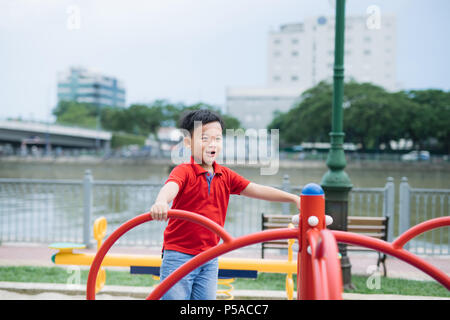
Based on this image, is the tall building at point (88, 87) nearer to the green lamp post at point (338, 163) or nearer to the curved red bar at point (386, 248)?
the green lamp post at point (338, 163)

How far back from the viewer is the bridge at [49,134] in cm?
5300

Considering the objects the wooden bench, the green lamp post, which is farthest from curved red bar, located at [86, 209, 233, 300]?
the wooden bench

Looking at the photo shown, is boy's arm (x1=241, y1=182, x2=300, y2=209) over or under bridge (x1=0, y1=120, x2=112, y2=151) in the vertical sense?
under

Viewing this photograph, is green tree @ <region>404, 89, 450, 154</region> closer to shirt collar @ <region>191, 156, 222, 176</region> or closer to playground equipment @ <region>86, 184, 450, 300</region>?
shirt collar @ <region>191, 156, 222, 176</region>

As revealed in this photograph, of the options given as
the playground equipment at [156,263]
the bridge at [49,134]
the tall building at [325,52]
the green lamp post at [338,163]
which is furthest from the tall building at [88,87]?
the playground equipment at [156,263]

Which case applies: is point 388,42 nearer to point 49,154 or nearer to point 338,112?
point 49,154

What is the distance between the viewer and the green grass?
5383 mm

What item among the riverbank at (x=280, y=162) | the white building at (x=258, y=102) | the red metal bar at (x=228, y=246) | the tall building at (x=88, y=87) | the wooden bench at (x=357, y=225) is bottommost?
the riverbank at (x=280, y=162)

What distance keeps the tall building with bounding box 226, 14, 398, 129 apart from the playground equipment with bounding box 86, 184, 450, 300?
7850 centimetres

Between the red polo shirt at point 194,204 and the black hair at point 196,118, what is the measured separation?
23cm

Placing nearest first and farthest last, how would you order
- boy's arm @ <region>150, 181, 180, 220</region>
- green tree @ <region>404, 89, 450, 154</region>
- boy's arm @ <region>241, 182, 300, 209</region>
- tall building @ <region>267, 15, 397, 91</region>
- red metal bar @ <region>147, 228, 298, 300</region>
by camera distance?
red metal bar @ <region>147, 228, 298, 300</region>
boy's arm @ <region>150, 181, 180, 220</region>
boy's arm @ <region>241, 182, 300, 209</region>
green tree @ <region>404, 89, 450, 154</region>
tall building @ <region>267, 15, 397, 91</region>

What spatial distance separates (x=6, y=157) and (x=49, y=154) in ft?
18.7

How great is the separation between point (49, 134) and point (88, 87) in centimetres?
6678
